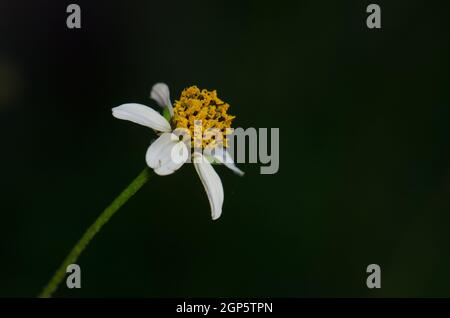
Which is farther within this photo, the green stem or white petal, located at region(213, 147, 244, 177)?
white petal, located at region(213, 147, 244, 177)

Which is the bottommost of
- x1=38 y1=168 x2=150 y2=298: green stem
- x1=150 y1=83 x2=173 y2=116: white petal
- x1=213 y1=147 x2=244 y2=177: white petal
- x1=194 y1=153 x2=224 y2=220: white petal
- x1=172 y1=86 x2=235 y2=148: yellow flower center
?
x1=38 y1=168 x2=150 y2=298: green stem

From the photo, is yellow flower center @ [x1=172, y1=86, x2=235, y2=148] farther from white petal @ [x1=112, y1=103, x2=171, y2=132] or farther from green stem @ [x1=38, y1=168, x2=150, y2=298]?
green stem @ [x1=38, y1=168, x2=150, y2=298]

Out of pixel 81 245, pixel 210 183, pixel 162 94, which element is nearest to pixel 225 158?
pixel 210 183

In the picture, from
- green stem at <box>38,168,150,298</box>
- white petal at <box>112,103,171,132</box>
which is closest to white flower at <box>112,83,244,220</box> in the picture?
white petal at <box>112,103,171,132</box>

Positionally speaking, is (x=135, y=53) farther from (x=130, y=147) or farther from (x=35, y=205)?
(x=35, y=205)

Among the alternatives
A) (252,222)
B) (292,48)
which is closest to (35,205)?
(252,222)

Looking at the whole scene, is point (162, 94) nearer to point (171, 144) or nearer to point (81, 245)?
point (171, 144)
